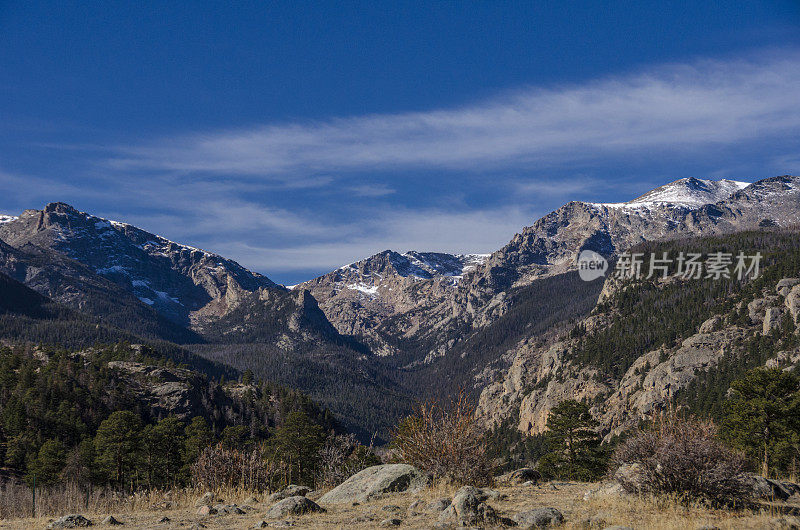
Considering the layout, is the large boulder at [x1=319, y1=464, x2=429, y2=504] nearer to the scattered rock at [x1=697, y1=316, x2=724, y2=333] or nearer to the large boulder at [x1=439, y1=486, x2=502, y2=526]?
the large boulder at [x1=439, y1=486, x2=502, y2=526]

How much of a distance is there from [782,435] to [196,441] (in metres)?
62.4

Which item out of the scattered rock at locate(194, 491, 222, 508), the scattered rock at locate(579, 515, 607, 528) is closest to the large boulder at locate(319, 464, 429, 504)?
the scattered rock at locate(194, 491, 222, 508)

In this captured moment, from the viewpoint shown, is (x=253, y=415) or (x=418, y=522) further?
(x=253, y=415)

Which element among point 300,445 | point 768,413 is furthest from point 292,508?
point 300,445

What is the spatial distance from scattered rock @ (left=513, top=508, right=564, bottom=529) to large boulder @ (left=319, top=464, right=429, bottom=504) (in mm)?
5180

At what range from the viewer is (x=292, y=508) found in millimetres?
13203

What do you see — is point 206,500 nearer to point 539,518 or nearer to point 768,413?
point 539,518

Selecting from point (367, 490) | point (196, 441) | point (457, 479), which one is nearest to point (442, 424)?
point (457, 479)

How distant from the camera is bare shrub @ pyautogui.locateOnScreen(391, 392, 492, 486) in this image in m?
15.9

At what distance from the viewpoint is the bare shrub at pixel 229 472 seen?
63.5 feet

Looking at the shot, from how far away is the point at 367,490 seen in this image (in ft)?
52.2

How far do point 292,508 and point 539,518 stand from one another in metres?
6.33

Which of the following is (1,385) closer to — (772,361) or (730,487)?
(730,487)

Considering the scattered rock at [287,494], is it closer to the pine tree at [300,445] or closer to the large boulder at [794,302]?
the pine tree at [300,445]
